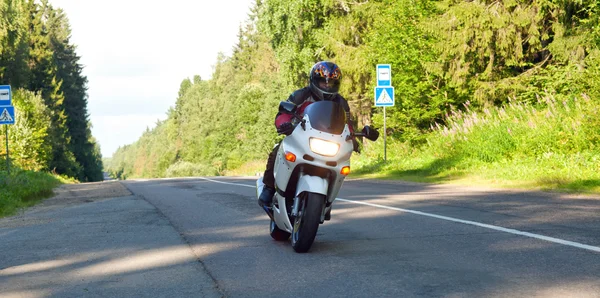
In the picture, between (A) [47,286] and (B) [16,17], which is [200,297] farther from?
(B) [16,17]

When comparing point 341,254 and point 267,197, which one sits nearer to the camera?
point 341,254

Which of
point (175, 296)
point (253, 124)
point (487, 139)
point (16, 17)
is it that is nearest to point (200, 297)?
point (175, 296)

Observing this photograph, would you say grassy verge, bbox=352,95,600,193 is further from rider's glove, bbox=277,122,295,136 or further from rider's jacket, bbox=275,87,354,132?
rider's glove, bbox=277,122,295,136

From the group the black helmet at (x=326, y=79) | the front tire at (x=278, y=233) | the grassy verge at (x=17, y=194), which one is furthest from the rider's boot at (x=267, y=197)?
the grassy verge at (x=17, y=194)

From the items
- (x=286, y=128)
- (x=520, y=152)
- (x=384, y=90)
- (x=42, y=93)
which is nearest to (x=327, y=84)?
(x=286, y=128)

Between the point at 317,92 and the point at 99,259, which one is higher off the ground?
the point at 317,92

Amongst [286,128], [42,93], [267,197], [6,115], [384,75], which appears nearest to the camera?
[286,128]

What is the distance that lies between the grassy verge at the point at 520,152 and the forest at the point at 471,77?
0.04m

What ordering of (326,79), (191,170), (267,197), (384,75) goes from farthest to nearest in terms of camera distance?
(191,170) < (384,75) < (267,197) < (326,79)

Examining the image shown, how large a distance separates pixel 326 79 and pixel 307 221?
1433 millimetres

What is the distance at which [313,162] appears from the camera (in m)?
6.41

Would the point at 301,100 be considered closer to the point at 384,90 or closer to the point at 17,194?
the point at 17,194

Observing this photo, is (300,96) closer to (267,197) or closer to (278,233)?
(267,197)

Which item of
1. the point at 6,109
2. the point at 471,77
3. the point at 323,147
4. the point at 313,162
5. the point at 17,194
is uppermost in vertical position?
the point at 471,77
